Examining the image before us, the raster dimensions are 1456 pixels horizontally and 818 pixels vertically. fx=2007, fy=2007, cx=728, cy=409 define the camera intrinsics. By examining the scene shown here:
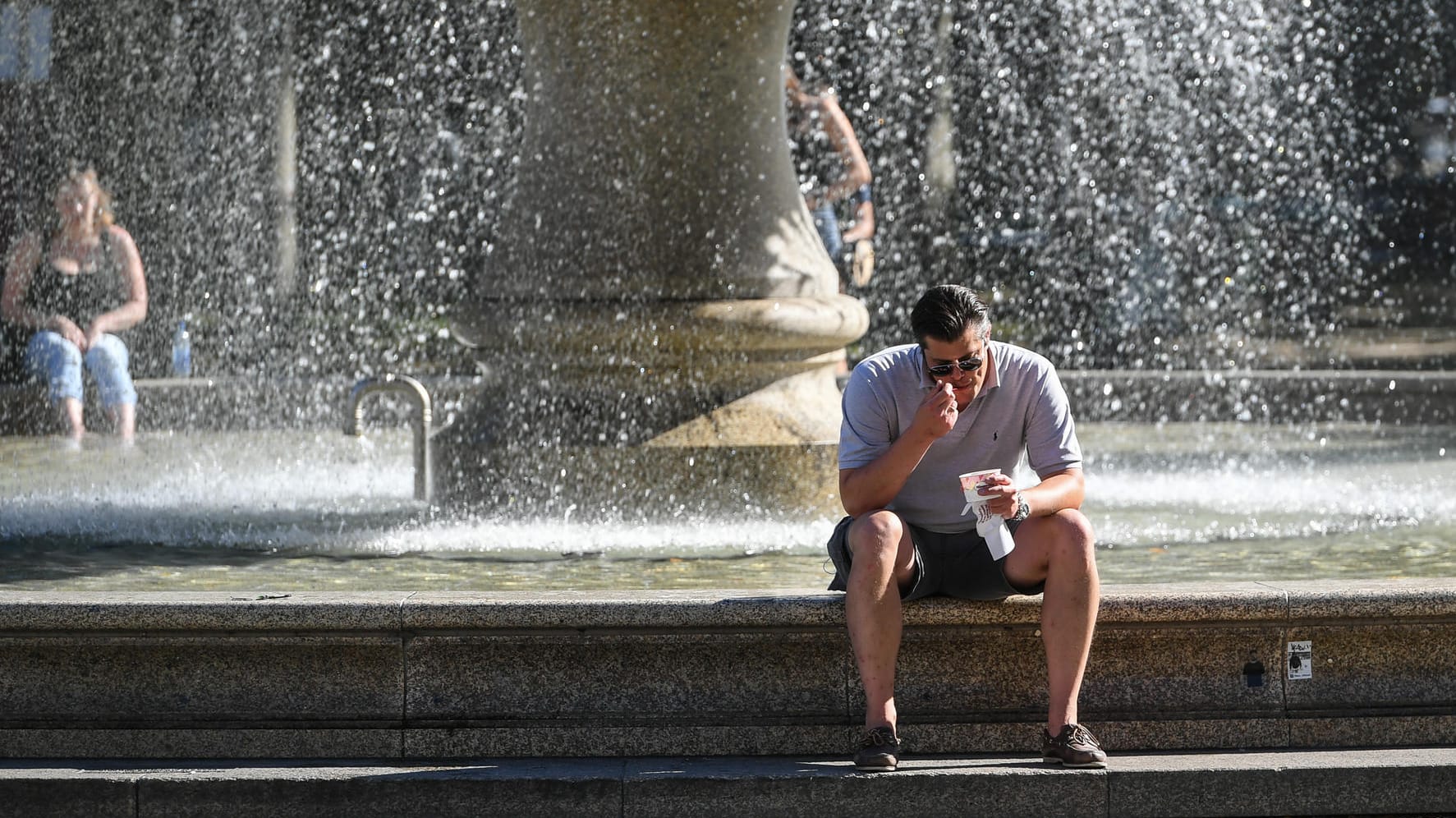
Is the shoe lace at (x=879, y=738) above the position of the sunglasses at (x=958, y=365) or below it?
below

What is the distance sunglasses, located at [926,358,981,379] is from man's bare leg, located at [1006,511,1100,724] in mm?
350

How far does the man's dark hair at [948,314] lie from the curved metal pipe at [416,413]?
3.56m

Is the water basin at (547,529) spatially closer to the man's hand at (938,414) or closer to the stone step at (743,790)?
the stone step at (743,790)

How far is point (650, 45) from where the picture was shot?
6.74 metres

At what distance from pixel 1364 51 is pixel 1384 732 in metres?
17.4

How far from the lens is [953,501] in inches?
172

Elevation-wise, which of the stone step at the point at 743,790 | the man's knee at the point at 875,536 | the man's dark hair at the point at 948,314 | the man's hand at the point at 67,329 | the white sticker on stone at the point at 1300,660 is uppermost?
the man's dark hair at the point at 948,314

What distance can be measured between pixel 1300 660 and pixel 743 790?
1214mm

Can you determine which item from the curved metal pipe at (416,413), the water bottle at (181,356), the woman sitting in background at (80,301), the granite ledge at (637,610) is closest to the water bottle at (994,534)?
the granite ledge at (637,610)

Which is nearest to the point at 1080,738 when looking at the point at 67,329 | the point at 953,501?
the point at 953,501

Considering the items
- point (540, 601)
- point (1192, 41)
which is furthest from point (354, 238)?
point (540, 601)

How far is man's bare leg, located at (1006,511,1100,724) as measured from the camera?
158 inches

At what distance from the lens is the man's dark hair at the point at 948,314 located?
4188mm

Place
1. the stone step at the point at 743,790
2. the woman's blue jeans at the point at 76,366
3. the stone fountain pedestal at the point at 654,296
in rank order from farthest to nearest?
the woman's blue jeans at the point at 76,366 → the stone fountain pedestal at the point at 654,296 → the stone step at the point at 743,790
